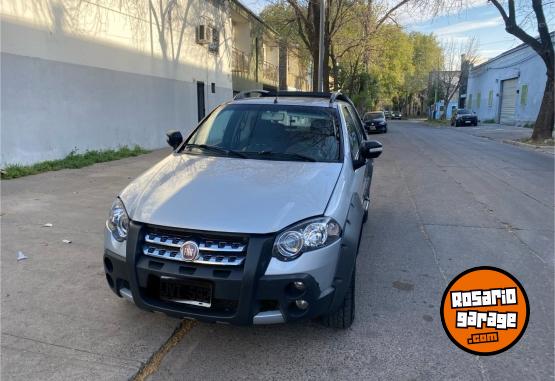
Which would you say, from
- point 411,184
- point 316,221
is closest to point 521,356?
point 316,221

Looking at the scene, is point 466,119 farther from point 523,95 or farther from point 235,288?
point 235,288

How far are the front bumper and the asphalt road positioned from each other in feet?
1.31

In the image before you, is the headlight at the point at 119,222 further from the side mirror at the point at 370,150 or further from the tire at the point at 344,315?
the side mirror at the point at 370,150

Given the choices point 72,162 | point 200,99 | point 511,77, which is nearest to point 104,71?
point 72,162

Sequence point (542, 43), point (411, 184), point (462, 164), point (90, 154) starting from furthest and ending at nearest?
point (542, 43) → point (462, 164) → point (90, 154) → point (411, 184)

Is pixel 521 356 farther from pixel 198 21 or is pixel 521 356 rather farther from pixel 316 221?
pixel 198 21

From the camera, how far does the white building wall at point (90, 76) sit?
9047 mm

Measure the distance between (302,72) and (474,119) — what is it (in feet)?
54.7

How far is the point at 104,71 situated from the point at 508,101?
36860 millimetres

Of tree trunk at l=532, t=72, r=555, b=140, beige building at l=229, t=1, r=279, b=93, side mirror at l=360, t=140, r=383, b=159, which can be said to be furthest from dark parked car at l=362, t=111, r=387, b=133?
side mirror at l=360, t=140, r=383, b=159

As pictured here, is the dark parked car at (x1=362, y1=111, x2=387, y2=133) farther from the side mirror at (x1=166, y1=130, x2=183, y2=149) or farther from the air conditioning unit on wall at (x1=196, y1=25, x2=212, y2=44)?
the side mirror at (x1=166, y1=130, x2=183, y2=149)

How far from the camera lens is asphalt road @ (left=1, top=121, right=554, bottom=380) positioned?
2807mm

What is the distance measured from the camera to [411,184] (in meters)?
9.32

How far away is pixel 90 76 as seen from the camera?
1130 centimetres
